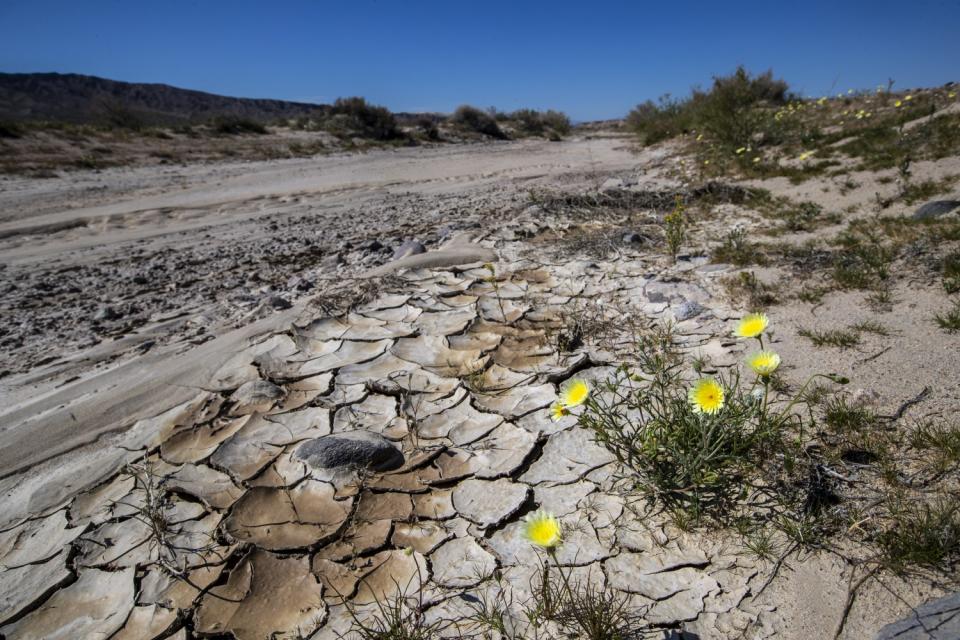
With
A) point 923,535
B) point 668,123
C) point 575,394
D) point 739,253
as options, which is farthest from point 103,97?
point 923,535

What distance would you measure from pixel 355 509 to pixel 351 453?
Answer: 0.71 ft

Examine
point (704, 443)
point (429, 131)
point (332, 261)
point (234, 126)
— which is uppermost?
point (429, 131)

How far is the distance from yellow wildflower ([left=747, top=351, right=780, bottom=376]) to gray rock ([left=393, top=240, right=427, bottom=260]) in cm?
276

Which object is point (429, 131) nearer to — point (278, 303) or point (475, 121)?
point (475, 121)

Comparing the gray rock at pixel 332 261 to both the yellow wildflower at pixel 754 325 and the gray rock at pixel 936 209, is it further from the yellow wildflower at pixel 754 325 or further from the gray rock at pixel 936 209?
the gray rock at pixel 936 209

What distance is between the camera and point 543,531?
3.63 ft

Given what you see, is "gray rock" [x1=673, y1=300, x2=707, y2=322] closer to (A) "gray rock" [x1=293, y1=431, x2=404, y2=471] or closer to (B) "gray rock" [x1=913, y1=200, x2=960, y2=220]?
(A) "gray rock" [x1=293, y1=431, x2=404, y2=471]

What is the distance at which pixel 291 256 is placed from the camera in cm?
422

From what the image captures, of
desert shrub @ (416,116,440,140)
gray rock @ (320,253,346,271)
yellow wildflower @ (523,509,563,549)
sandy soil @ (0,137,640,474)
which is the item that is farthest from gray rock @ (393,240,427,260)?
desert shrub @ (416,116,440,140)

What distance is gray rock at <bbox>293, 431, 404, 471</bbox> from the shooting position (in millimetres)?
1707

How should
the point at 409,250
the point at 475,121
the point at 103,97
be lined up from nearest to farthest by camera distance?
1. the point at 409,250
2. the point at 475,121
3. the point at 103,97

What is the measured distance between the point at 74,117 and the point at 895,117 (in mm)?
39670

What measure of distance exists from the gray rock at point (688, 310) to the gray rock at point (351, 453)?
158 centimetres

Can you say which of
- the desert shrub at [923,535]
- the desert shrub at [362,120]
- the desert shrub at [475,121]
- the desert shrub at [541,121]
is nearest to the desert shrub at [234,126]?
the desert shrub at [362,120]
